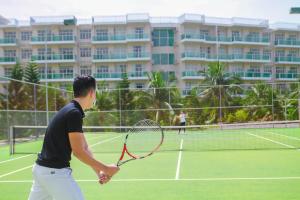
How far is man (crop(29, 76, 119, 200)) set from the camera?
3934mm

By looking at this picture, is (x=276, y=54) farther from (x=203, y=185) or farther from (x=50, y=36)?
(x=203, y=185)

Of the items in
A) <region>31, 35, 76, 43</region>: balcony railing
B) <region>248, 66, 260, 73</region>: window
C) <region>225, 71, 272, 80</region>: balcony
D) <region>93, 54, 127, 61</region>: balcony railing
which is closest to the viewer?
<region>93, 54, 127, 61</region>: balcony railing

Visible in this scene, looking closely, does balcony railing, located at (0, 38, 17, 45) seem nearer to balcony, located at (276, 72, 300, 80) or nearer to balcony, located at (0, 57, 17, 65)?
balcony, located at (0, 57, 17, 65)

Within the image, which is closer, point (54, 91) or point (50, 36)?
point (54, 91)

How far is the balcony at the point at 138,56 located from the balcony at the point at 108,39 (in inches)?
Result: 91.1

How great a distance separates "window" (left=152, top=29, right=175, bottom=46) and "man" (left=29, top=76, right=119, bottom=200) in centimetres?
5954

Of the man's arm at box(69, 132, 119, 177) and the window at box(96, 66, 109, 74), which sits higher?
the window at box(96, 66, 109, 74)

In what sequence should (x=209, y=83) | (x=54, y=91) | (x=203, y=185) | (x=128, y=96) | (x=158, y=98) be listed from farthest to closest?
1. (x=209, y=83)
2. (x=128, y=96)
3. (x=158, y=98)
4. (x=54, y=91)
5. (x=203, y=185)

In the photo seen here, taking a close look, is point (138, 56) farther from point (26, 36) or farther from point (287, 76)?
point (287, 76)

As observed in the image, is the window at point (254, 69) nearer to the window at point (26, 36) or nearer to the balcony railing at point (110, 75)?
the balcony railing at point (110, 75)

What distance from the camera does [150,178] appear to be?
10.3 m

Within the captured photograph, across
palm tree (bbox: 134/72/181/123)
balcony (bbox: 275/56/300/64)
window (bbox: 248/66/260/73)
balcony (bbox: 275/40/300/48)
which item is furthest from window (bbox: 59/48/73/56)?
balcony (bbox: 275/40/300/48)

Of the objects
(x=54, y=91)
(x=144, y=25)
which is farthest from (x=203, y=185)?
(x=144, y=25)

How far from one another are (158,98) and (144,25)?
25.3 m
